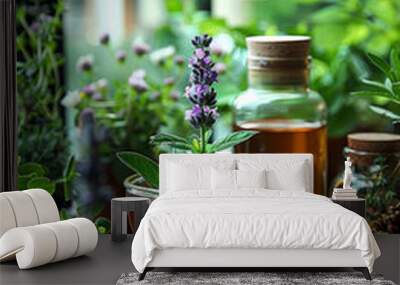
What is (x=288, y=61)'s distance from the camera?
6.59 metres

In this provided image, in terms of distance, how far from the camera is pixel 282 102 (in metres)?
6.56

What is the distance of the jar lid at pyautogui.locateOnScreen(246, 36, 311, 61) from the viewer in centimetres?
656

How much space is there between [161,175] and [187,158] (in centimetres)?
19

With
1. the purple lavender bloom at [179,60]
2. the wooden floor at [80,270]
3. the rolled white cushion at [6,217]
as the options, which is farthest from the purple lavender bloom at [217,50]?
the rolled white cushion at [6,217]

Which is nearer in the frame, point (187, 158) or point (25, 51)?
point (187, 158)

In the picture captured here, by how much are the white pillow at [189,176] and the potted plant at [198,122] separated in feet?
1.03

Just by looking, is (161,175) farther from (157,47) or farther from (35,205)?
(157,47)

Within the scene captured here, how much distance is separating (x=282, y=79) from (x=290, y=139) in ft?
1.30

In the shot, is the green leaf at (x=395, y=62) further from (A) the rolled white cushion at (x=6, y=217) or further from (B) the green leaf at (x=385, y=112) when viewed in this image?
(A) the rolled white cushion at (x=6, y=217)

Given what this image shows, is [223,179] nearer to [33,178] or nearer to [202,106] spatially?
[202,106]

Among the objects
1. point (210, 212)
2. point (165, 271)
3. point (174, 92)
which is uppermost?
point (174, 92)

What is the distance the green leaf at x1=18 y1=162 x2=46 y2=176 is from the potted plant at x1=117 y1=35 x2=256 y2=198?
2.81 feet

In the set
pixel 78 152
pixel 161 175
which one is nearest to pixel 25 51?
pixel 78 152

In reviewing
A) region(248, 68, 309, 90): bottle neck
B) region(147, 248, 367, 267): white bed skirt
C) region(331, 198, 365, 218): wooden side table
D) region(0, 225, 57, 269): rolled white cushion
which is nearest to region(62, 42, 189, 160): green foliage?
region(248, 68, 309, 90): bottle neck
